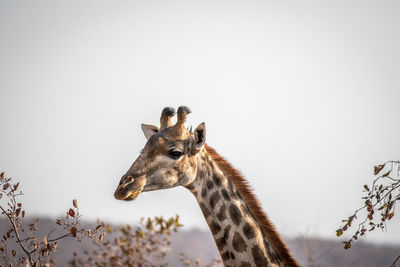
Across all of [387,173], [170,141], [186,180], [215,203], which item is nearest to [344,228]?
[387,173]

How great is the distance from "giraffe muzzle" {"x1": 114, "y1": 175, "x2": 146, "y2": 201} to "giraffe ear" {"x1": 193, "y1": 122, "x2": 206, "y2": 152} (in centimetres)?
106

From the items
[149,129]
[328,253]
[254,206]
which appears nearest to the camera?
[254,206]

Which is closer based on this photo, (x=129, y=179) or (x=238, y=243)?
(x=129, y=179)

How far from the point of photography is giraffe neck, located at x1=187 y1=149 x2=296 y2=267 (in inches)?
281

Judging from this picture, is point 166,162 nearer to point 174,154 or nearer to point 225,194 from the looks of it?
point 174,154

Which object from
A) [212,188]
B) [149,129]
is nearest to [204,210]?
[212,188]

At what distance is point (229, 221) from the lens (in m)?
7.37

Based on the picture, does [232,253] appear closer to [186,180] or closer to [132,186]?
[186,180]

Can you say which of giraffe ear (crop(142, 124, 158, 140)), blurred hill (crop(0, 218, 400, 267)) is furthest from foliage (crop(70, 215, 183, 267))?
blurred hill (crop(0, 218, 400, 267))

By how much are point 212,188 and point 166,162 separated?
879 millimetres

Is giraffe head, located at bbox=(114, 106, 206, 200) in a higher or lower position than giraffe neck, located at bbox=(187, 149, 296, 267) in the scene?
higher

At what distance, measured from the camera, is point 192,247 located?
5484 centimetres

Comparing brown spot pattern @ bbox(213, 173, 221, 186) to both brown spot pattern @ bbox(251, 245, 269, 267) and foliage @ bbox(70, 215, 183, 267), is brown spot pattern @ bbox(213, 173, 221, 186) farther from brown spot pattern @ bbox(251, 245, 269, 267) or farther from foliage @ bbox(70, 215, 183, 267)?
foliage @ bbox(70, 215, 183, 267)

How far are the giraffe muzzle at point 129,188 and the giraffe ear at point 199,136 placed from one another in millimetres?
1056
